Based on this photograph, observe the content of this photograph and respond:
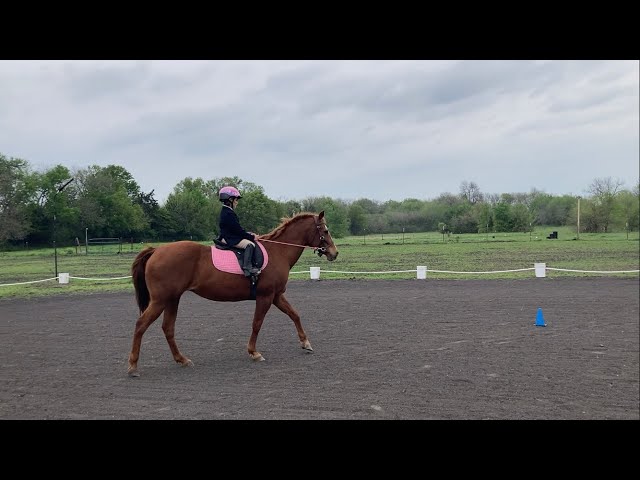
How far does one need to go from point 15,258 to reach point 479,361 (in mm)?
8122

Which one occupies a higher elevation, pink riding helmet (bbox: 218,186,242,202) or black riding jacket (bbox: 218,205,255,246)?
pink riding helmet (bbox: 218,186,242,202)

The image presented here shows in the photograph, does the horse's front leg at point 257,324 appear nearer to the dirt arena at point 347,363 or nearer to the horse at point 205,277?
the horse at point 205,277

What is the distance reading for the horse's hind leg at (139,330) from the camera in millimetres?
6573

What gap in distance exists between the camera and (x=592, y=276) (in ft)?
56.7

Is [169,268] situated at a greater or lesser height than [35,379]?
greater

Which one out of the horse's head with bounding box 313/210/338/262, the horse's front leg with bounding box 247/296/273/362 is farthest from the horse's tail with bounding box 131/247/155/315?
the horse's head with bounding box 313/210/338/262

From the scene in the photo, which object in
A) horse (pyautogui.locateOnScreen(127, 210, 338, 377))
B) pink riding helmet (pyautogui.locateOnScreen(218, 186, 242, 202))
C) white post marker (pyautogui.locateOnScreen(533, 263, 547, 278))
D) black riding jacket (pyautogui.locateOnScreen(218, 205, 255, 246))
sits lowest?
white post marker (pyautogui.locateOnScreen(533, 263, 547, 278))

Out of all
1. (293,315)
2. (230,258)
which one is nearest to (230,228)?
(230,258)

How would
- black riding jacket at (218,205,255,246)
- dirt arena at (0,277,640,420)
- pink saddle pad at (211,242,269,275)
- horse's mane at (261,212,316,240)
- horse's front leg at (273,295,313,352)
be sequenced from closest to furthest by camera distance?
1. dirt arena at (0,277,640,420)
2. black riding jacket at (218,205,255,246)
3. pink saddle pad at (211,242,269,275)
4. horse's front leg at (273,295,313,352)
5. horse's mane at (261,212,316,240)

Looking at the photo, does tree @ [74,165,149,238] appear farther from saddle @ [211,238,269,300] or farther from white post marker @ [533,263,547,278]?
white post marker @ [533,263,547,278]

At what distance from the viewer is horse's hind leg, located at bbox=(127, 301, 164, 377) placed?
21.6ft

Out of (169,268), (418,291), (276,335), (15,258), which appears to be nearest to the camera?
(169,268)

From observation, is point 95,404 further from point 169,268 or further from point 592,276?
point 592,276

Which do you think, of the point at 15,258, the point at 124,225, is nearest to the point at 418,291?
the point at 124,225
